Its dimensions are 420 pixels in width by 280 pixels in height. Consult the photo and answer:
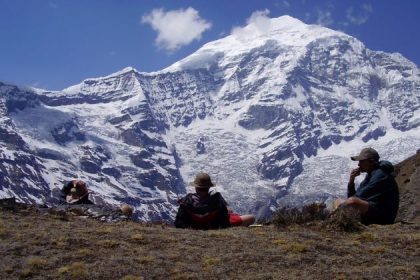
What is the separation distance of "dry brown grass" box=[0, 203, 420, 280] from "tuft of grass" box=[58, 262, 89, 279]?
0.6 inches

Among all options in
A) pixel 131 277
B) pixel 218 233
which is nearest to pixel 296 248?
pixel 218 233

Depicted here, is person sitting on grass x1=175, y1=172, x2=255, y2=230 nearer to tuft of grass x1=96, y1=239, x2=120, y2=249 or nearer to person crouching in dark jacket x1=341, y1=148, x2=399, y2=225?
person crouching in dark jacket x1=341, y1=148, x2=399, y2=225

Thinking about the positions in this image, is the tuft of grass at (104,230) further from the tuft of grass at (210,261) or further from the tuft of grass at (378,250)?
the tuft of grass at (378,250)

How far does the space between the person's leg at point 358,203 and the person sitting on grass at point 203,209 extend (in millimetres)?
2687

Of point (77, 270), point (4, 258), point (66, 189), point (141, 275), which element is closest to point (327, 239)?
point (141, 275)

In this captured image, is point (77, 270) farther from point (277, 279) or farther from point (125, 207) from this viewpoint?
point (125, 207)

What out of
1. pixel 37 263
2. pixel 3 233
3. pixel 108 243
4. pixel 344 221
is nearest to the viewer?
pixel 37 263

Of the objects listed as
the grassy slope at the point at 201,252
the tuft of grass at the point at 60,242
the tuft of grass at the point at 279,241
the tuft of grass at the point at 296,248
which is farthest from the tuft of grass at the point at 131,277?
→ the tuft of grass at the point at 279,241

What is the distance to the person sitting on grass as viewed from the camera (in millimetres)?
15523

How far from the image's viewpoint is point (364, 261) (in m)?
12.0

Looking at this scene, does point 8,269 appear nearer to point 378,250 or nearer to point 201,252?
point 201,252

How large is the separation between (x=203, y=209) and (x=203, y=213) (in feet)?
0.29

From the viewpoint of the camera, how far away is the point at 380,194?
1548 cm

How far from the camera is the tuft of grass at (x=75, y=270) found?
35.7 ft
